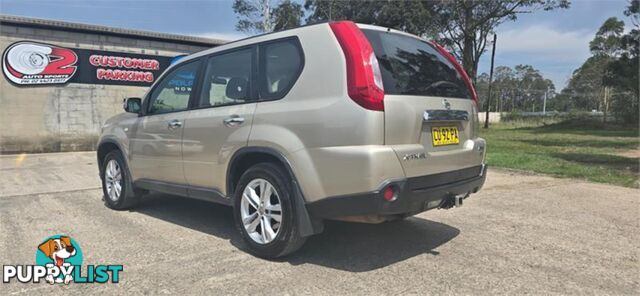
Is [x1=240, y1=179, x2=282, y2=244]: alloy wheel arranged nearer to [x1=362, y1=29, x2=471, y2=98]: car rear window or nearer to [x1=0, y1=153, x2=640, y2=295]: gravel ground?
[x1=0, y1=153, x2=640, y2=295]: gravel ground

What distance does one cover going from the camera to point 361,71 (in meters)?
3.23

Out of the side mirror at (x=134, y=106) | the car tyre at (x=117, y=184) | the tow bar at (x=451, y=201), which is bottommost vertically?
the car tyre at (x=117, y=184)

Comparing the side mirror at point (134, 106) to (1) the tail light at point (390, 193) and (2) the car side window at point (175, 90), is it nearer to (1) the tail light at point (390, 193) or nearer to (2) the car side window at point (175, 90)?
(2) the car side window at point (175, 90)

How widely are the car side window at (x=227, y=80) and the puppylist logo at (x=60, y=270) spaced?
1.65 metres

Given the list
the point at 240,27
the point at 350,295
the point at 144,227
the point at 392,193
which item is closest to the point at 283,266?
the point at 350,295

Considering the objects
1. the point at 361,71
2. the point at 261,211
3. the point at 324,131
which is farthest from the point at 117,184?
the point at 361,71

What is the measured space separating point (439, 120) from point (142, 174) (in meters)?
3.40

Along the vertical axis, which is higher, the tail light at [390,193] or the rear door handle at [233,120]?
the rear door handle at [233,120]

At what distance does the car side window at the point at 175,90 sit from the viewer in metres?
4.72

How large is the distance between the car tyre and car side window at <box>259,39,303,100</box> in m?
2.58

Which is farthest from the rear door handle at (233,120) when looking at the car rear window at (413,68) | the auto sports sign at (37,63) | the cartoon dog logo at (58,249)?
the auto sports sign at (37,63)

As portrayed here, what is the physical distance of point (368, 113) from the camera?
315 cm

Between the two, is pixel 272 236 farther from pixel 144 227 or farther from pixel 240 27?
pixel 240 27

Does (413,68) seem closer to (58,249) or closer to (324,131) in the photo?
(324,131)
